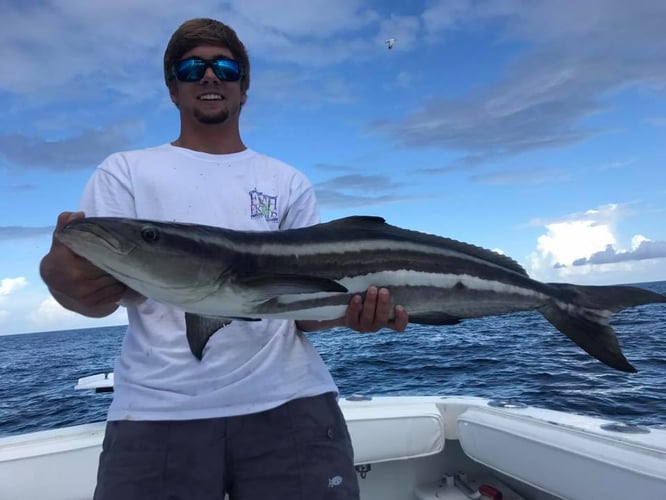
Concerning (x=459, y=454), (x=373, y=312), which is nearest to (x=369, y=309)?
(x=373, y=312)

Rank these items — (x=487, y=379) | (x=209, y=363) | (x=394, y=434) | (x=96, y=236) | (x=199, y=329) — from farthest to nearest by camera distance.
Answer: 1. (x=487, y=379)
2. (x=394, y=434)
3. (x=209, y=363)
4. (x=199, y=329)
5. (x=96, y=236)

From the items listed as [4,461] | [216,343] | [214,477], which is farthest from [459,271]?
[4,461]

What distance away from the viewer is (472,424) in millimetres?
5820

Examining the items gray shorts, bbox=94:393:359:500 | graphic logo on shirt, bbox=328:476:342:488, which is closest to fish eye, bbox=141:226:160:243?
gray shorts, bbox=94:393:359:500

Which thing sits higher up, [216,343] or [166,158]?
[166,158]

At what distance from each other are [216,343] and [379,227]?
1.30m

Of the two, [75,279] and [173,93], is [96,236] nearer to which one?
[75,279]

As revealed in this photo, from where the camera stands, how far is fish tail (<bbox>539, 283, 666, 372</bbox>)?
3514mm

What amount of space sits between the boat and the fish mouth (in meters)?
3.47

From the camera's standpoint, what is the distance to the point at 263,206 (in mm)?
3455

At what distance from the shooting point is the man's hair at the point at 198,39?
3.71 metres

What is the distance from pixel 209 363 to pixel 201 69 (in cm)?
213

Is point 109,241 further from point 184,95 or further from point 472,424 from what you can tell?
point 472,424

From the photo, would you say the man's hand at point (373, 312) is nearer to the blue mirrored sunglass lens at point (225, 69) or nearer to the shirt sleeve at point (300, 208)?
the shirt sleeve at point (300, 208)
